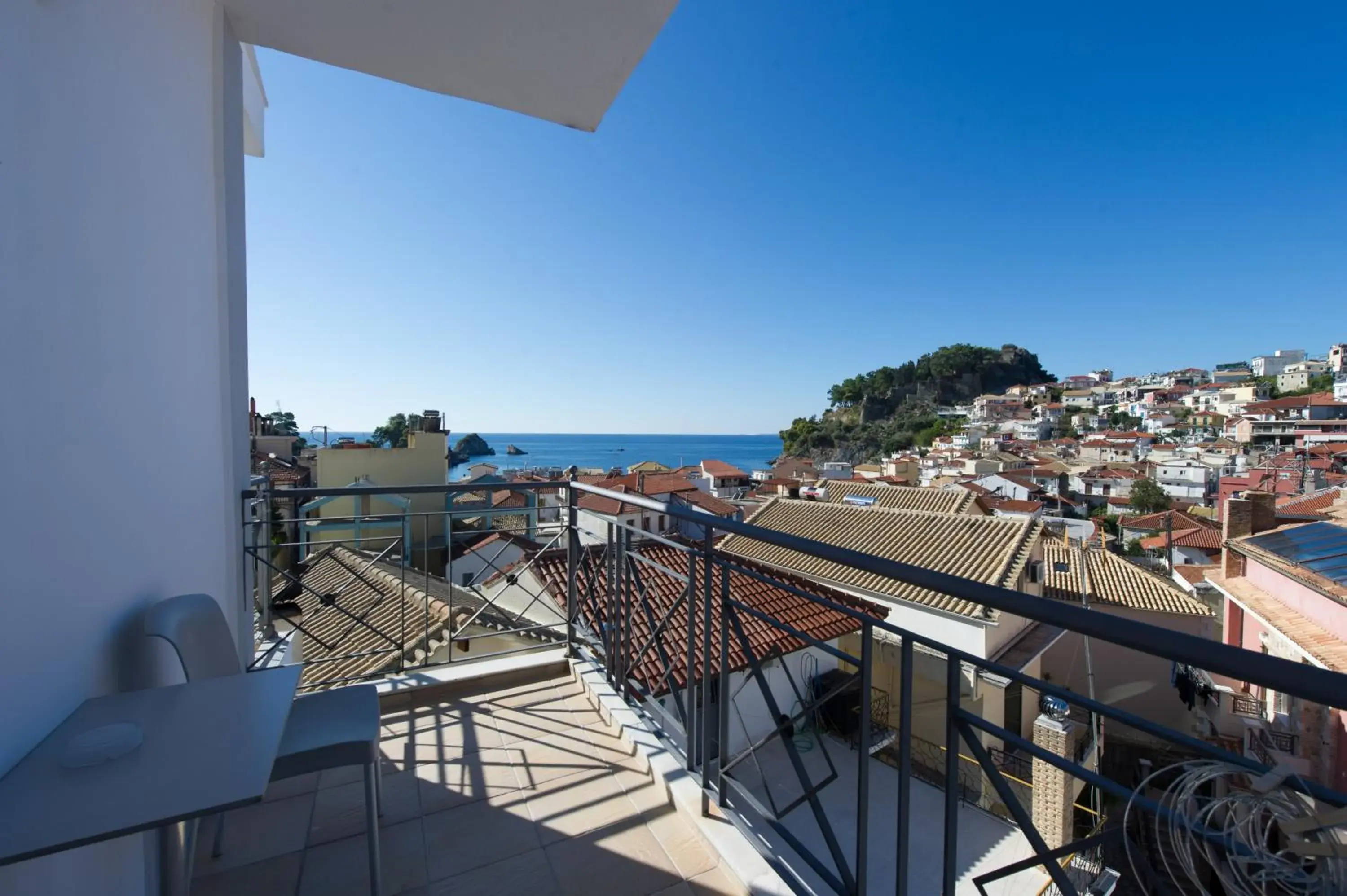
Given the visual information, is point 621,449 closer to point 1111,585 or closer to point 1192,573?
point 1192,573

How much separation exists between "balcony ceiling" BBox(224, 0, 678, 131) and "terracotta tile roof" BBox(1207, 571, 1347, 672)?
6.82 meters

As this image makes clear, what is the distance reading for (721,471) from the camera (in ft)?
112

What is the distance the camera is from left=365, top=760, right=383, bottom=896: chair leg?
1182 mm

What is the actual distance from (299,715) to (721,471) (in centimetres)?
3309

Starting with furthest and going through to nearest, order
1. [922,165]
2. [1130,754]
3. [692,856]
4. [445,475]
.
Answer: [922,165], [445,475], [1130,754], [692,856]

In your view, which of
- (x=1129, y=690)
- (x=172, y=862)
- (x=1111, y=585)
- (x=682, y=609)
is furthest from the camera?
(x=1111, y=585)

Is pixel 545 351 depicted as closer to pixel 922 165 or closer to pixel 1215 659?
pixel 922 165

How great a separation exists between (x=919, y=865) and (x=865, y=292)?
3178 centimetres

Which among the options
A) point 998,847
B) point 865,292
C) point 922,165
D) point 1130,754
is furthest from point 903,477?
point 998,847

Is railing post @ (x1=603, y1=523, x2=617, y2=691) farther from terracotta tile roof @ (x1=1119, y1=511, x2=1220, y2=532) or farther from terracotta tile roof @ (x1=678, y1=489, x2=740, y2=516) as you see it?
terracotta tile roof @ (x1=1119, y1=511, x2=1220, y2=532)

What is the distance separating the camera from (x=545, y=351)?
102 feet

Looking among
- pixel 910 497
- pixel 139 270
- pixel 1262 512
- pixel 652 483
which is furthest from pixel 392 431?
pixel 1262 512

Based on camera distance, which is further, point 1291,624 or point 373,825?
point 1291,624

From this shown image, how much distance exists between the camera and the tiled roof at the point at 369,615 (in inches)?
127
